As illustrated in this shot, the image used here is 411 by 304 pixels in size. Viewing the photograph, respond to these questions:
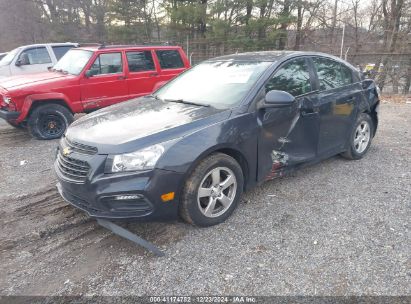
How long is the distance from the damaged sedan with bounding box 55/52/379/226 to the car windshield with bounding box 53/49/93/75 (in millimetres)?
3413

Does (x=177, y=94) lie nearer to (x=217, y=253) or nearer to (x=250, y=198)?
(x=250, y=198)

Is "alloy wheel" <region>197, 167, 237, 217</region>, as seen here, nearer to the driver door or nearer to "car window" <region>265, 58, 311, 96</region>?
the driver door

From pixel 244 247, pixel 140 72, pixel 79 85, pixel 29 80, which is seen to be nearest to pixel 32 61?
pixel 29 80

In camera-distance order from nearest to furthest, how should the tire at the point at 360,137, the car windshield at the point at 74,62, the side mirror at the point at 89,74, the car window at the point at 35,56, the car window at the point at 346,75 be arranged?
the car window at the point at 346,75 < the tire at the point at 360,137 < the side mirror at the point at 89,74 < the car windshield at the point at 74,62 < the car window at the point at 35,56

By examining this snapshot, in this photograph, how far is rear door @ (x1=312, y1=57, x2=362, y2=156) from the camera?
13.4ft

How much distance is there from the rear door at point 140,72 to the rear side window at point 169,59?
25 centimetres

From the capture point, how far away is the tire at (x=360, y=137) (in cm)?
476

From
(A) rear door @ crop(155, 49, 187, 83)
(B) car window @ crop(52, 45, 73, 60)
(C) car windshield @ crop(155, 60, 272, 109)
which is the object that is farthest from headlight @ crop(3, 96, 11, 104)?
(B) car window @ crop(52, 45, 73, 60)

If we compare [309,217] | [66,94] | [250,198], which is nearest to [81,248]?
[250,198]

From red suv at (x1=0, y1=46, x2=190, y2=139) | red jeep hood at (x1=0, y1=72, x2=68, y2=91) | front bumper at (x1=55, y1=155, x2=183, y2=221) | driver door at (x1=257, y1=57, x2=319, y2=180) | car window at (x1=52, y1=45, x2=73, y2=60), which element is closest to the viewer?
front bumper at (x1=55, y1=155, x2=183, y2=221)

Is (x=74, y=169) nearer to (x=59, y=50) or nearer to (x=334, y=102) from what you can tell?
(x=334, y=102)

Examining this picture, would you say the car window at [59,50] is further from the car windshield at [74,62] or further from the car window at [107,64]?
the car window at [107,64]

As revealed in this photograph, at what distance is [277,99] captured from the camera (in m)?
3.27

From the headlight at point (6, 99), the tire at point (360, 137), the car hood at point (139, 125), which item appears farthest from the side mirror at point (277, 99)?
the headlight at point (6, 99)
